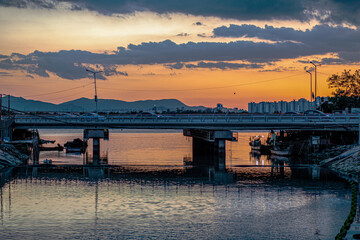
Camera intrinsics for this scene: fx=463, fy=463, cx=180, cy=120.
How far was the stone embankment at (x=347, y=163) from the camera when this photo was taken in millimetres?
63200

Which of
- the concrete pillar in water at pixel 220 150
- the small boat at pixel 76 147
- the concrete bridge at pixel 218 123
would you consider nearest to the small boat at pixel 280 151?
the concrete bridge at pixel 218 123

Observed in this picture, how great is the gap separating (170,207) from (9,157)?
145ft

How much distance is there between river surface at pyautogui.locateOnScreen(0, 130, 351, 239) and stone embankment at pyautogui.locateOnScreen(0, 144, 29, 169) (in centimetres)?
822

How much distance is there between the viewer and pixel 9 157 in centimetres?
7719

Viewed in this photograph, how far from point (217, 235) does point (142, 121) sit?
187 ft

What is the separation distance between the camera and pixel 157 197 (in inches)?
1886

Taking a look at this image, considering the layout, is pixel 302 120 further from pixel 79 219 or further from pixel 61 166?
pixel 79 219

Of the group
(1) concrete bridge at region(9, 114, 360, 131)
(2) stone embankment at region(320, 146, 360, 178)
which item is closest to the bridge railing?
(1) concrete bridge at region(9, 114, 360, 131)

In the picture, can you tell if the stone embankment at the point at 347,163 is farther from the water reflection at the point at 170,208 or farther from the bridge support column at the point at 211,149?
the bridge support column at the point at 211,149

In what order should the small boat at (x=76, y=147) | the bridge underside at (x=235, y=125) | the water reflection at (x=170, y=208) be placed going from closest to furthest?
the water reflection at (x=170, y=208), the bridge underside at (x=235, y=125), the small boat at (x=76, y=147)

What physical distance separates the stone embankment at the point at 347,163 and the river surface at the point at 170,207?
4.30 metres

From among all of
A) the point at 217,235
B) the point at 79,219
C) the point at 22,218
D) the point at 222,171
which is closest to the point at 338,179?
the point at 222,171

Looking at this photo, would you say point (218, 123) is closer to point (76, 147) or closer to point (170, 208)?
point (76, 147)

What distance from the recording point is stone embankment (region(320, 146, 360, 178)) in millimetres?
63200
